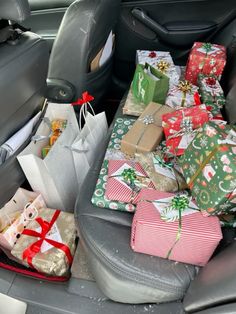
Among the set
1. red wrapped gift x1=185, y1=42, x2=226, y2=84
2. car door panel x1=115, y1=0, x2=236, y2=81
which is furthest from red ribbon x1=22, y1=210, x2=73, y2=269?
car door panel x1=115, y1=0, x2=236, y2=81

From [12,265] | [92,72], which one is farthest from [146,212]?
[92,72]

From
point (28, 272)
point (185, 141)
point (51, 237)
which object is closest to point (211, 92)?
point (185, 141)

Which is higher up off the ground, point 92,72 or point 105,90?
point 92,72

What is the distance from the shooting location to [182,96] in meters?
1.28

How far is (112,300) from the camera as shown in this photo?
890 mm

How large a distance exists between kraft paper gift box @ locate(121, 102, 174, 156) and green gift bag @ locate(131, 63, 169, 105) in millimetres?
88

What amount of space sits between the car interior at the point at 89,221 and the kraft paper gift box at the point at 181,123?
19cm

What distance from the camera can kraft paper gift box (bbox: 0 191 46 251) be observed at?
980 mm

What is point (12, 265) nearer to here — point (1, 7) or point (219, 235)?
point (219, 235)

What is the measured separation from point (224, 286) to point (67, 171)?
0.68 metres

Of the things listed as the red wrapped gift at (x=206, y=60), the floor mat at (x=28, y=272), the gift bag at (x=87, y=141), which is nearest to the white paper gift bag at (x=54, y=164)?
the gift bag at (x=87, y=141)

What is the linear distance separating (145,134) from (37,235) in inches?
20.7

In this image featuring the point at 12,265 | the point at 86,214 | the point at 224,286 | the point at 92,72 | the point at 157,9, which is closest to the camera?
the point at 224,286

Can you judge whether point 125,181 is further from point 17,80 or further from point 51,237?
point 17,80
